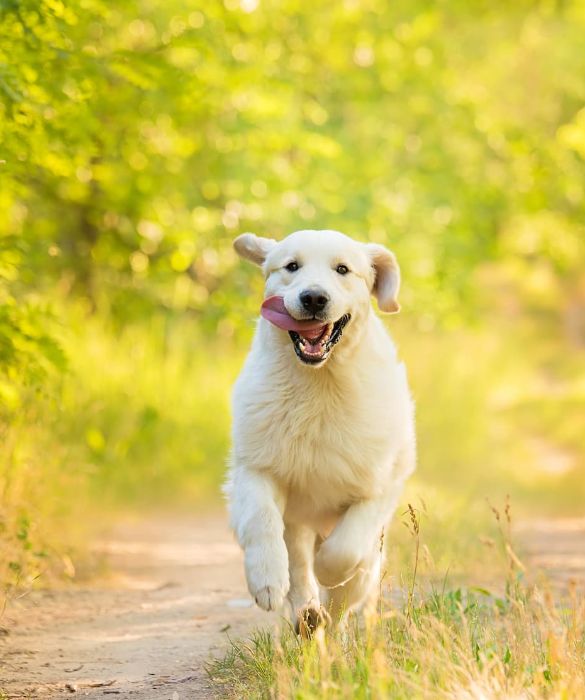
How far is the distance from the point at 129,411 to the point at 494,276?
2225 cm

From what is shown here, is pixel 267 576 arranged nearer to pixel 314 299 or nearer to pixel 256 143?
pixel 314 299

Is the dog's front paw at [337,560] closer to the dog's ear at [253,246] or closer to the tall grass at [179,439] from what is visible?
the dog's ear at [253,246]

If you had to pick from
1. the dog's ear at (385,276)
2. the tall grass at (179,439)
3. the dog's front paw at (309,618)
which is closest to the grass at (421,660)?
the dog's front paw at (309,618)

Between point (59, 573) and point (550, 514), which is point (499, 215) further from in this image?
point (59, 573)

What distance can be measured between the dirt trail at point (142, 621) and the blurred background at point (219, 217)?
1.16 feet

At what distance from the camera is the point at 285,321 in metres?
4.74

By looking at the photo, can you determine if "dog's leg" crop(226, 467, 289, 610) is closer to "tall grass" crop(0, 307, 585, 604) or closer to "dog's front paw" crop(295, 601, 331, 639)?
"dog's front paw" crop(295, 601, 331, 639)

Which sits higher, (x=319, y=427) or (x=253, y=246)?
(x=253, y=246)

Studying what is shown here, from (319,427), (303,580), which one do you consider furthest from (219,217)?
(303,580)

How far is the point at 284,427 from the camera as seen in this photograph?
16.0 ft

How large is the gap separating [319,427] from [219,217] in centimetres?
703

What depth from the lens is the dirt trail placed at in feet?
15.0

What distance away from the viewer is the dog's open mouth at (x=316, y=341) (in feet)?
15.5

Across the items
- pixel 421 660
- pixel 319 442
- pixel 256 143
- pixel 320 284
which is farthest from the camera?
pixel 256 143
